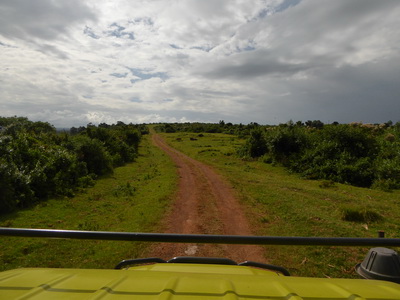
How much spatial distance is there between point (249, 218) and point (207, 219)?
57.7 inches

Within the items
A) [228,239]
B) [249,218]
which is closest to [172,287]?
[228,239]

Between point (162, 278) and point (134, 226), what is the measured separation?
22.4 ft

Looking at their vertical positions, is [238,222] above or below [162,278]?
below

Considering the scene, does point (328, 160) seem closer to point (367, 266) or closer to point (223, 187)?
point (223, 187)

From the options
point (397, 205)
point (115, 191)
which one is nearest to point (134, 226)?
point (115, 191)

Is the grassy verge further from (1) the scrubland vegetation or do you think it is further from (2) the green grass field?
(1) the scrubland vegetation

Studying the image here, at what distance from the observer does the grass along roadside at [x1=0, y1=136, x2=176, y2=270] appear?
19.9 ft

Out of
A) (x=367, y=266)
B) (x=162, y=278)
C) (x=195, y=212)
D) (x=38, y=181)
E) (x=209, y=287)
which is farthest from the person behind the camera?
(x=38, y=181)

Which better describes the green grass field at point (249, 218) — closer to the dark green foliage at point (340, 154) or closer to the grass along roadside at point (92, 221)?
the grass along roadside at point (92, 221)

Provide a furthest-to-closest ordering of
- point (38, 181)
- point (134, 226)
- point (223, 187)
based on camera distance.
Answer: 1. point (223, 187)
2. point (38, 181)
3. point (134, 226)

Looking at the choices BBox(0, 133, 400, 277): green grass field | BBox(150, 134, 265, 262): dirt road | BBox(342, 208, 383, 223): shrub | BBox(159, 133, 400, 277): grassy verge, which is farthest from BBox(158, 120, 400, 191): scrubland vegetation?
BBox(150, 134, 265, 262): dirt road

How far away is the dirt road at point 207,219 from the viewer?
248 inches

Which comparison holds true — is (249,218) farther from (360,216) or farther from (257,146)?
(257,146)

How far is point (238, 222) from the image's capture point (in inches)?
335
